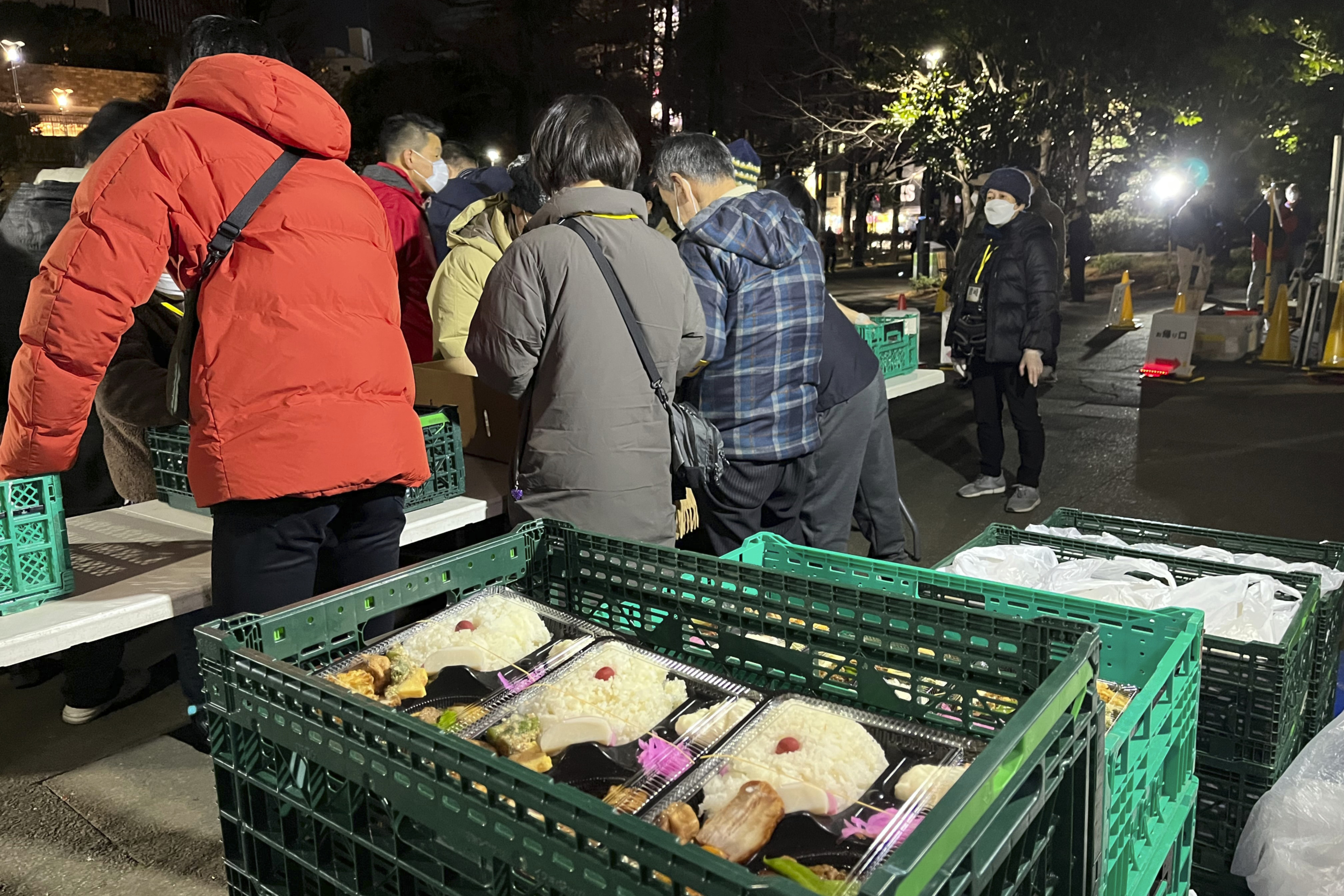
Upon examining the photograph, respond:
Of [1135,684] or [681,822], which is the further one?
[1135,684]

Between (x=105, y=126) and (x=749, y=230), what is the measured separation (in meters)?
2.02

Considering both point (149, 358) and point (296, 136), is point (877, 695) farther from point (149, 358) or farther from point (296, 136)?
point (149, 358)

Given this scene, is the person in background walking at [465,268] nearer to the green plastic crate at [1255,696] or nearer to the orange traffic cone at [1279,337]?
the green plastic crate at [1255,696]

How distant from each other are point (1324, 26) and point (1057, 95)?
481 cm

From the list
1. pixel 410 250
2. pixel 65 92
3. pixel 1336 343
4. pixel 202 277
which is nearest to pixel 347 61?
pixel 65 92

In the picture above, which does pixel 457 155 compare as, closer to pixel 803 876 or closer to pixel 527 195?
pixel 527 195

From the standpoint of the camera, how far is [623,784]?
4.06ft

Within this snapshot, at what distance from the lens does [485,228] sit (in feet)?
11.4

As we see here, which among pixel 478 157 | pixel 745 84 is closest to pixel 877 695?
pixel 478 157

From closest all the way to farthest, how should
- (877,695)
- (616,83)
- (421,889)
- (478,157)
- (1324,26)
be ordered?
(421,889) < (877,695) < (478,157) < (1324,26) < (616,83)

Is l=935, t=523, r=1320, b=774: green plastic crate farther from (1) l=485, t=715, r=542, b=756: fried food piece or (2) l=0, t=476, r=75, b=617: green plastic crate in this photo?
(2) l=0, t=476, r=75, b=617: green plastic crate

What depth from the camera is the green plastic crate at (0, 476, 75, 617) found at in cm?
204

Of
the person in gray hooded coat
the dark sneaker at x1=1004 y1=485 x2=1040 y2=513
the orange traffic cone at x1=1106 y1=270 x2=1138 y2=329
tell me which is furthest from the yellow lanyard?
the orange traffic cone at x1=1106 y1=270 x2=1138 y2=329

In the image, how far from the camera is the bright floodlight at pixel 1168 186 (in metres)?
22.7
